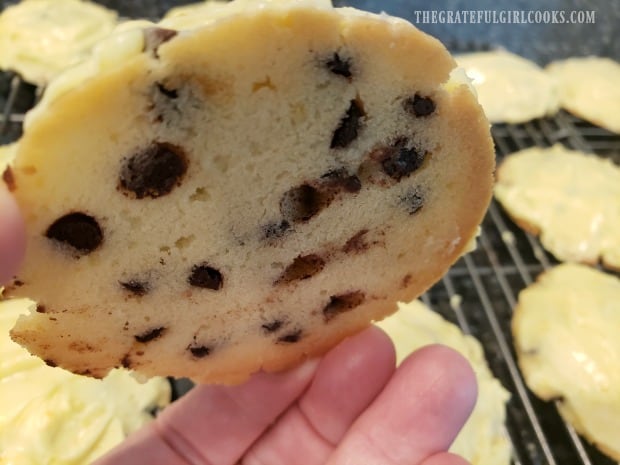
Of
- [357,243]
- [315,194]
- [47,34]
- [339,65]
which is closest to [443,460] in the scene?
[357,243]

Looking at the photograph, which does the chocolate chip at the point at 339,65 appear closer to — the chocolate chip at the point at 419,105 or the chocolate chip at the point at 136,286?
the chocolate chip at the point at 419,105

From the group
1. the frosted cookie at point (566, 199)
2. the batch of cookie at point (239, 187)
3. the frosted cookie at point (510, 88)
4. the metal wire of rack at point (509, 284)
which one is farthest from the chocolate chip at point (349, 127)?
the frosted cookie at point (510, 88)

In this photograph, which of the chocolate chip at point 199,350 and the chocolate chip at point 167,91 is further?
the chocolate chip at point 199,350

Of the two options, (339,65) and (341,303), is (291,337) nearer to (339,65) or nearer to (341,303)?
(341,303)

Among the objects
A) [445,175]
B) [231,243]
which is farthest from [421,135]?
[231,243]

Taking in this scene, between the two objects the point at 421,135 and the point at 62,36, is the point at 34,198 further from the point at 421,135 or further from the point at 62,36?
the point at 62,36

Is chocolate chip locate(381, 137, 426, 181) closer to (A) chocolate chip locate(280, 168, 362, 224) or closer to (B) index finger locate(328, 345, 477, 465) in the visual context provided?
(A) chocolate chip locate(280, 168, 362, 224)
